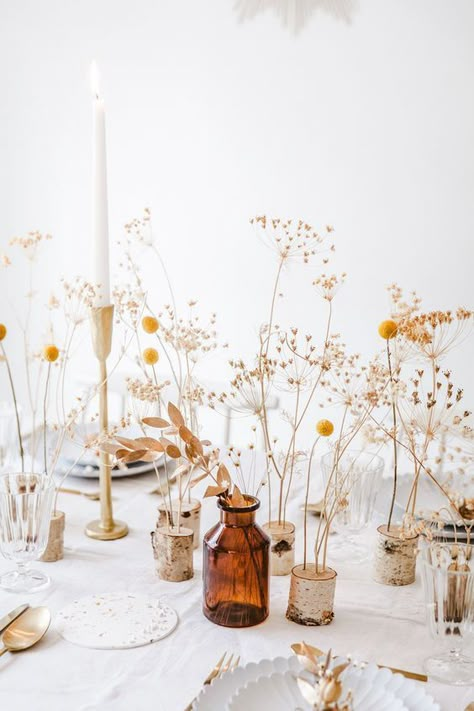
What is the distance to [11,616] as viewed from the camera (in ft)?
3.37

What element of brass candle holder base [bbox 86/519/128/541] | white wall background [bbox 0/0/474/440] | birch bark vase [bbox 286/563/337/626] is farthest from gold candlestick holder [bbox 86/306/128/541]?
white wall background [bbox 0/0/474/440]

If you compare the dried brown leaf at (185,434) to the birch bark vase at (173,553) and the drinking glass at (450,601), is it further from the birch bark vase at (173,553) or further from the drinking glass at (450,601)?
the drinking glass at (450,601)

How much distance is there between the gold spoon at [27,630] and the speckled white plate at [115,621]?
24 mm

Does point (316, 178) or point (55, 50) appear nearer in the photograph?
point (316, 178)

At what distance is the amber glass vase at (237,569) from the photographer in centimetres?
104

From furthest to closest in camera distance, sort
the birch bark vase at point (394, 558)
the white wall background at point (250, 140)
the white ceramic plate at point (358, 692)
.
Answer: the white wall background at point (250, 140) → the birch bark vase at point (394, 558) → the white ceramic plate at point (358, 692)

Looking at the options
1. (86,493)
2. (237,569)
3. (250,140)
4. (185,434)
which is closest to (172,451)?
(185,434)

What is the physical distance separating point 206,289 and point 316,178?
1.92 feet

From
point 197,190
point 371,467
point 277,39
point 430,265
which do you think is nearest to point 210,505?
point 371,467

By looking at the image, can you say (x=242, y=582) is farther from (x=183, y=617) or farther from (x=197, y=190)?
(x=197, y=190)

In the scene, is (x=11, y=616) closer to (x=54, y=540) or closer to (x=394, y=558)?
(x=54, y=540)

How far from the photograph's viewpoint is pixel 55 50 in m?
3.05

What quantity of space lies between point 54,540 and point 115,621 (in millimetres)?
233

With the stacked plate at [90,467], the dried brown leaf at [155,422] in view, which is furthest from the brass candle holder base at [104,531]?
the dried brown leaf at [155,422]
